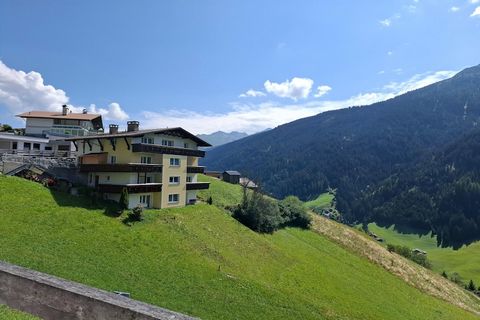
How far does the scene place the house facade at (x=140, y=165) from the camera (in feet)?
153

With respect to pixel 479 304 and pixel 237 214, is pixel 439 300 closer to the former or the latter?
pixel 479 304

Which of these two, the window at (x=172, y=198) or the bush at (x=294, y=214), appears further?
the bush at (x=294, y=214)

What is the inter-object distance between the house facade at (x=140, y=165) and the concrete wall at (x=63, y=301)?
32.2 metres

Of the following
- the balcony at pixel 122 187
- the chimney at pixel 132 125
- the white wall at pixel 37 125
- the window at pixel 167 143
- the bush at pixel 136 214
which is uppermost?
the white wall at pixel 37 125

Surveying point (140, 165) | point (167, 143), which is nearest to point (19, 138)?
point (167, 143)

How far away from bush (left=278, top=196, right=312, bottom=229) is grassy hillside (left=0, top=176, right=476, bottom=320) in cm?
1426

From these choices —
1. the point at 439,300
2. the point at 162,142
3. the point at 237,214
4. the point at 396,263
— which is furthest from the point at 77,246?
the point at 396,263

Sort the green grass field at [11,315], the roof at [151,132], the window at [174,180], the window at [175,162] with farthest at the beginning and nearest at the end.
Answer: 1. the window at [175,162]
2. the window at [174,180]
3. the roof at [151,132]
4. the green grass field at [11,315]

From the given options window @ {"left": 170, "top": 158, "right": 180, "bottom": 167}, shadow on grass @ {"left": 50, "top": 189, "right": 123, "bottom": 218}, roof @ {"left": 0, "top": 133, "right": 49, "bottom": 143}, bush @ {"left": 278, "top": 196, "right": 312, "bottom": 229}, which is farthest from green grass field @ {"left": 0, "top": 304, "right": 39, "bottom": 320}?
roof @ {"left": 0, "top": 133, "right": 49, "bottom": 143}

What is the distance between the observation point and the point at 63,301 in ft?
40.5

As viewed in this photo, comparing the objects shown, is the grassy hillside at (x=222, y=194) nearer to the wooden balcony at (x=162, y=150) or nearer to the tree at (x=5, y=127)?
the wooden balcony at (x=162, y=150)

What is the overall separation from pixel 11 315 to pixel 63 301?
4.67 ft

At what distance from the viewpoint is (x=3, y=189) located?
3794cm

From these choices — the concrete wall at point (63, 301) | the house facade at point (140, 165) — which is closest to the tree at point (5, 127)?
the house facade at point (140, 165)
